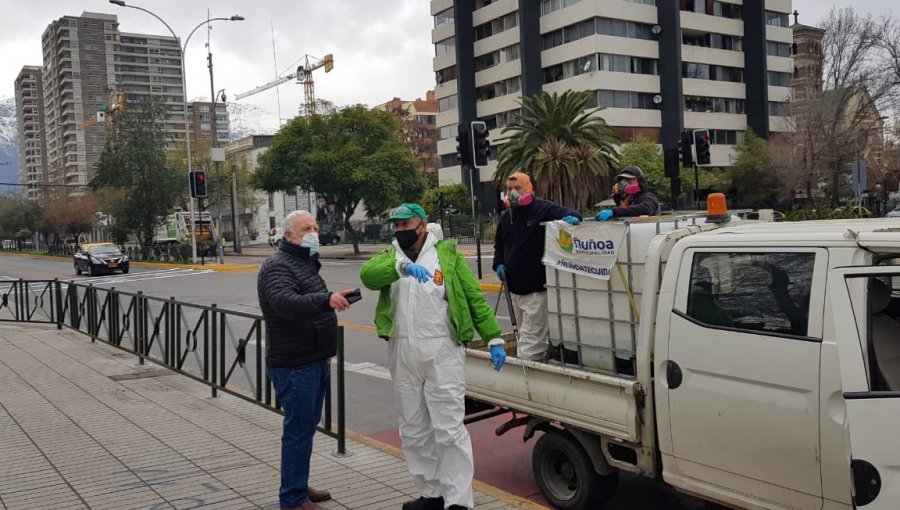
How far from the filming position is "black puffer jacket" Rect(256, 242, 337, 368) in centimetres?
457

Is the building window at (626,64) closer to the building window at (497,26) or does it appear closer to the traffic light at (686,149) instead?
the building window at (497,26)

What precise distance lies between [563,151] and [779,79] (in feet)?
109

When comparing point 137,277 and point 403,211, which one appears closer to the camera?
point 403,211

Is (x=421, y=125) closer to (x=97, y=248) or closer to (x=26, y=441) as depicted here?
(x=97, y=248)

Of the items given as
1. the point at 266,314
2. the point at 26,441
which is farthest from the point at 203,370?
the point at 266,314

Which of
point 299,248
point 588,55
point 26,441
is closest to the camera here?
point 299,248

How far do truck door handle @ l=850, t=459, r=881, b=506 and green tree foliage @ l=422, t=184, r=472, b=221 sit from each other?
184ft

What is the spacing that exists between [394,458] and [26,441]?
326cm

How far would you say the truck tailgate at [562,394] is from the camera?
4293 mm

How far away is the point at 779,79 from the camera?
6178 cm

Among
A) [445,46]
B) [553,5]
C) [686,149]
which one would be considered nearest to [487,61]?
[445,46]

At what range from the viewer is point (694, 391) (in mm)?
3902

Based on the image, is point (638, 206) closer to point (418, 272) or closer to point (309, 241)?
point (418, 272)

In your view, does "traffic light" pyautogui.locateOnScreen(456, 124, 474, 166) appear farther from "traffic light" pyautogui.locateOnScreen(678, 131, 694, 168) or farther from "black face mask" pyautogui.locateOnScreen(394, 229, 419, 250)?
"black face mask" pyautogui.locateOnScreen(394, 229, 419, 250)
